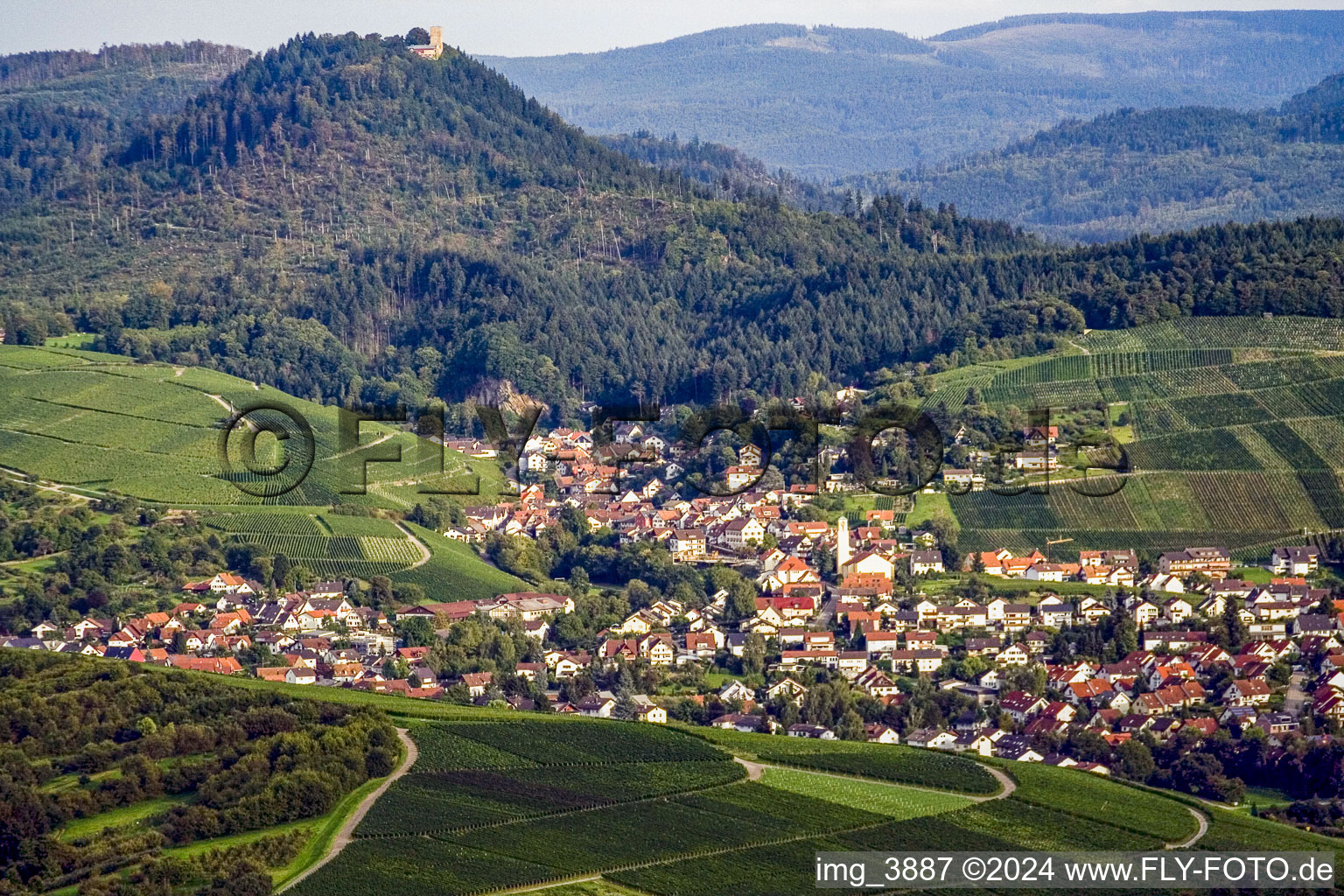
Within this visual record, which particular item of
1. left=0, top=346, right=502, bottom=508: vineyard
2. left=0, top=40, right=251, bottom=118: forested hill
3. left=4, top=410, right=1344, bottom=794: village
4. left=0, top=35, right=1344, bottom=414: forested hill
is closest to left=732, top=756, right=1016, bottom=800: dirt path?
left=4, top=410, right=1344, bottom=794: village

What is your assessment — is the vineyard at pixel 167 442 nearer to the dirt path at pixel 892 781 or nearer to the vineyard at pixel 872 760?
the vineyard at pixel 872 760

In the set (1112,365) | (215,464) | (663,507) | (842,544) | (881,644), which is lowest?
(881,644)

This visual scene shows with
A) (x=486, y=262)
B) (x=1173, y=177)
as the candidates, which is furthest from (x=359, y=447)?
(x=1173, y=177)

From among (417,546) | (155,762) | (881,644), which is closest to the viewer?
(155,762)

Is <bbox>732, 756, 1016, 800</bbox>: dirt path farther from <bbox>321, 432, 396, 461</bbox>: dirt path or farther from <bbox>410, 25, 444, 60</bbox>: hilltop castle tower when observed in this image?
<bbox>410, 25, 444, 60</bbox>: hilltop castle tower

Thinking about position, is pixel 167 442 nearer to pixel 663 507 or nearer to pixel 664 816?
pixel 663 507

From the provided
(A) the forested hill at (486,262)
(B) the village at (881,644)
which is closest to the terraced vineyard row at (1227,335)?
(A) the forested hill at (486,262)
